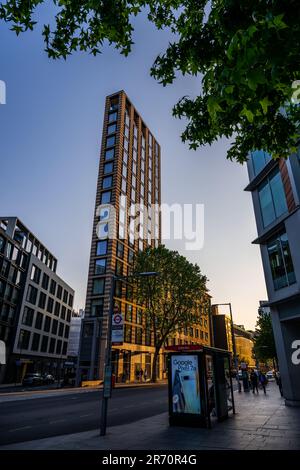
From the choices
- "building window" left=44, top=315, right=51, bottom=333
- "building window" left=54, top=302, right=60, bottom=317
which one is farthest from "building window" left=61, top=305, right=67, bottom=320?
"building window" left=44, top=315, right=51, bottom=333

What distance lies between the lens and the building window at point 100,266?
4411 cm

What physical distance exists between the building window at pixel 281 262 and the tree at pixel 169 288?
81.9ft

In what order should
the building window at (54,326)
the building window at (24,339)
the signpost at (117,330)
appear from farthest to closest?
the building window at (54,326) → the building window at (24,339) → the signpost at (117,330)

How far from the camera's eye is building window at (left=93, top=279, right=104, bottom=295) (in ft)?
141

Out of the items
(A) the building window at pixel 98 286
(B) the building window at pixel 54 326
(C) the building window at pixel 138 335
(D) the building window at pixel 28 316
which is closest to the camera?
(A) the building window at pixel 98 286

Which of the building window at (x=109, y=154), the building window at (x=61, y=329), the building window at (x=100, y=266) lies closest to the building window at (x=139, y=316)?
the building window at (x=100, y=266)

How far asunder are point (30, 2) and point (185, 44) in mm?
3648

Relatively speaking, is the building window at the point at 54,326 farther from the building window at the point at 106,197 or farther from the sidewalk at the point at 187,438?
the sidewalk at the point at 187,438

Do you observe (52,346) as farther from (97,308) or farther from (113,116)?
(113,116)

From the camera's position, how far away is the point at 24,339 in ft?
157

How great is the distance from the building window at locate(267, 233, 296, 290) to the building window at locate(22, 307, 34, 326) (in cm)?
4292

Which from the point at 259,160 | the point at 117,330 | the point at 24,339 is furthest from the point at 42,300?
the point at 117,330
